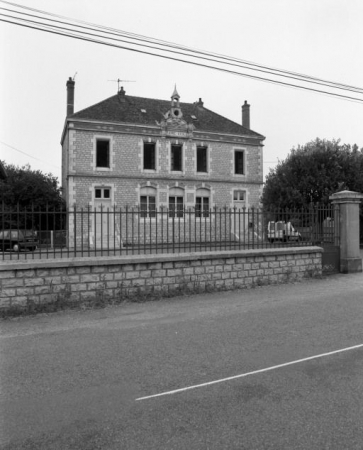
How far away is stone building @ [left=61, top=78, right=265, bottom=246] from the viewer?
88.7ft

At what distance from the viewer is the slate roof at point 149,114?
2795 cm

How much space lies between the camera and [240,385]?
4023 mm

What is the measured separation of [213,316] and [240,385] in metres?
3.17

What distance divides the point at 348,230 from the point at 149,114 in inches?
840

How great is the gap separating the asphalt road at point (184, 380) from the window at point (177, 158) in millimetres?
23130

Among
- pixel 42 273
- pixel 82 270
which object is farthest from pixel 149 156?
pixel 42 273

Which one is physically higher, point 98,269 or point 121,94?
point 121,94

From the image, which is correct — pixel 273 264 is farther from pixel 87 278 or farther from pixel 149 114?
pixel 149 114

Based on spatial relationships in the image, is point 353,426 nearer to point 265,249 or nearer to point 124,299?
point 124,299

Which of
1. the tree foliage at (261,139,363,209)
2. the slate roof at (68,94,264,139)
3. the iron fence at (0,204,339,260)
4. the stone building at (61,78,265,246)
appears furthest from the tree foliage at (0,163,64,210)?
the iron fence at (0,204,339,260)

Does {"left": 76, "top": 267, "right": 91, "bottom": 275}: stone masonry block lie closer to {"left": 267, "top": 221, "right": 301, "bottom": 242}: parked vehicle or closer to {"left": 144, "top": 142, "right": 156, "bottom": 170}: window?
{"left": 267, "top": 221, "right": 301, "bottom": 242}: parked vehicle

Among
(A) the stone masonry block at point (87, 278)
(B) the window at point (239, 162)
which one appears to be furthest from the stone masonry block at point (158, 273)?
(B) the window at point (239, 162)

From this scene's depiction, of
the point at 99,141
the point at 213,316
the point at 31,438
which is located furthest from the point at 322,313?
the point at 99,141

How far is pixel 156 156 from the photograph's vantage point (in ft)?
95.5
